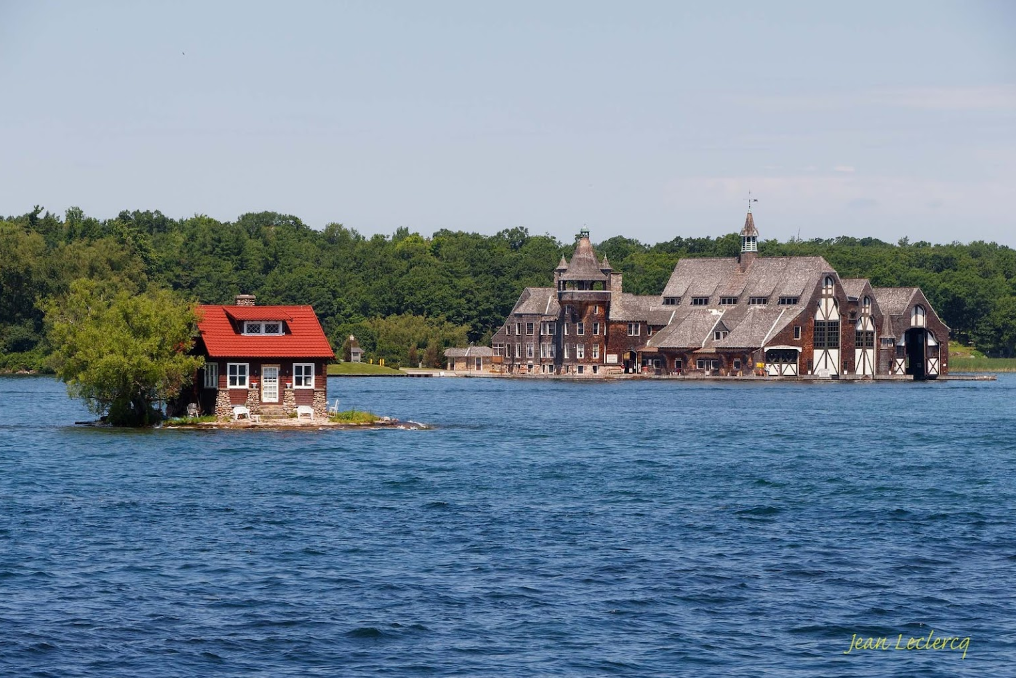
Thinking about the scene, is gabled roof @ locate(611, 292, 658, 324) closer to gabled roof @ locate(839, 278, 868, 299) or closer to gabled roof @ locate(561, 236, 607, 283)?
gabled roof @ locate(561, 236, 607, 283)

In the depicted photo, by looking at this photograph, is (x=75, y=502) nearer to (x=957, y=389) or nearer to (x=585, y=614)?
(x=585, y=614)

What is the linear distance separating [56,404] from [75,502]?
171 ft

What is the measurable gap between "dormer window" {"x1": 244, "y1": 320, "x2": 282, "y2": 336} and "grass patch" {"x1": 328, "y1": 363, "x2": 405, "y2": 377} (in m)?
93.1

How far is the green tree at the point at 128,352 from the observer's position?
192 ft

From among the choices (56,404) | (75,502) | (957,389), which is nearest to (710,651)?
(75,502)

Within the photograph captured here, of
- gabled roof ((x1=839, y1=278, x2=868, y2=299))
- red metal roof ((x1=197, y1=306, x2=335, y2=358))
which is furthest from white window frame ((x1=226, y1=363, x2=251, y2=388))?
gabled roof ((x1=839, y1=278, x2=868, y2=299))

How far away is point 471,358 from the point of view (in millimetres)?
163375

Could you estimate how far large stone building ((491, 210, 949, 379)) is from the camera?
139750mm

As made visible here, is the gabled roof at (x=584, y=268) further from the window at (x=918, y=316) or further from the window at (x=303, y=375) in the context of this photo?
the window at (x=303, y=375)

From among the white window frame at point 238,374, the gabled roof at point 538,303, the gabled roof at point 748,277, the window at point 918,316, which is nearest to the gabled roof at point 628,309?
the gabled roof at point 748,277

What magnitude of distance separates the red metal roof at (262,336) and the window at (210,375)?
1.12m

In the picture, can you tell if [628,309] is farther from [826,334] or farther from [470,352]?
[470,352]

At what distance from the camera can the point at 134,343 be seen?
58.5 metres

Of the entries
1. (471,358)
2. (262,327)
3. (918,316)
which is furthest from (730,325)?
(262,327)
